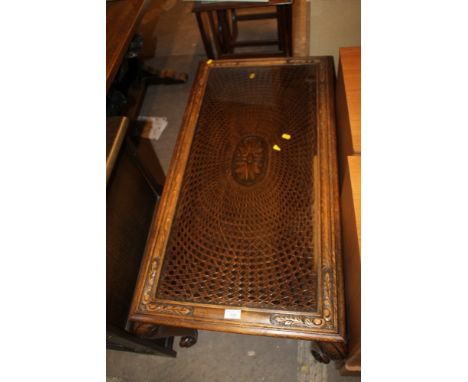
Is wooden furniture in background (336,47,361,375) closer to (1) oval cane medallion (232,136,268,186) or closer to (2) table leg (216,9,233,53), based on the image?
(1) oval cane medallion (232,136,268,186)

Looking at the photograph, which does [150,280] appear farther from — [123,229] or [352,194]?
[352,194]

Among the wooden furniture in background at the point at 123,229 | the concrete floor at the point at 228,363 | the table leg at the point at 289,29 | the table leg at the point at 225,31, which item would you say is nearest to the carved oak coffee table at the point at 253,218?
the concrete floor at the point at 228,363

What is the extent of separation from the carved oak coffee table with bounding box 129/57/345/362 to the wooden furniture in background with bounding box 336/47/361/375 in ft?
0.14

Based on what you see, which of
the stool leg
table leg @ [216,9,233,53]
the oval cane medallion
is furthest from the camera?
table leg @ [216,9,233,53]

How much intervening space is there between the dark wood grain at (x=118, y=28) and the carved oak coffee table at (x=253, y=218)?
0.38 meters

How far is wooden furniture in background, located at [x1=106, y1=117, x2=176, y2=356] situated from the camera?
1.13 meters

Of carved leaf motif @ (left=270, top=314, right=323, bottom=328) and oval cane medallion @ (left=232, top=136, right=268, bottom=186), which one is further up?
oval cane medallion @ (left=232, top=136, right=268, bottom=186)

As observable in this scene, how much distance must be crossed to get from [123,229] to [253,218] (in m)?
0.64

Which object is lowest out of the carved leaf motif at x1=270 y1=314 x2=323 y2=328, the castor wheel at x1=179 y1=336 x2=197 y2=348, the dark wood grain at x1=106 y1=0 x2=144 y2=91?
the castor wheel at x1=179 y1=336 x2=197 y2=348

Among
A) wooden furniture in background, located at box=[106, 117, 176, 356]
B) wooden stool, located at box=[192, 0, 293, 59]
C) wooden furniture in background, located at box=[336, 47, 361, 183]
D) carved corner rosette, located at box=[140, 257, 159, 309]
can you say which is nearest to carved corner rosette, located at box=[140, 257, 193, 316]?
carved corner rosette, located at box=[140, 257, 159, 309]

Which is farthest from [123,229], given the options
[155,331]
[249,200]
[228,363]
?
[228,363]

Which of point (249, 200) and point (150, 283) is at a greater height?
point (249, 200)

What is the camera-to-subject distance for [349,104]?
0.97 m
